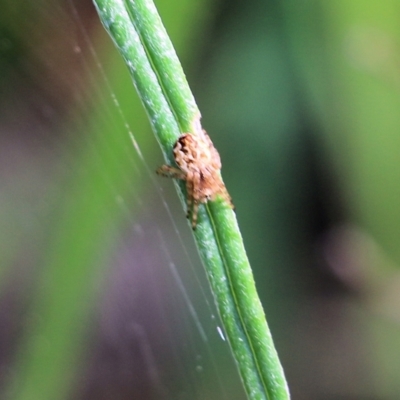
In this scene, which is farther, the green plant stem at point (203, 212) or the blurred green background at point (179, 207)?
the blurred green background at point (179, 207)

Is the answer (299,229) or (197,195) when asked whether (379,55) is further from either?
(197,195)

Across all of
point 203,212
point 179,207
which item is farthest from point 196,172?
point 179,207

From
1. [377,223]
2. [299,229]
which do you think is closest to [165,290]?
[299,229]

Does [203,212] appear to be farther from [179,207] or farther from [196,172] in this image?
[179,207]

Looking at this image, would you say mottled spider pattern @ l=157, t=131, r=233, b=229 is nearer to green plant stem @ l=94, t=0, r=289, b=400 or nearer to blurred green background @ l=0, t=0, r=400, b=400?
green plant stem @ l=94, t=0, r=289, b=400

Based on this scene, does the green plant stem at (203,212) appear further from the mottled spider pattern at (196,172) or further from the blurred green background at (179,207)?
the blurred green background at (179,207)

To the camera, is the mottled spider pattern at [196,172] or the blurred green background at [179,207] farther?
the blurred green background at [179,207]

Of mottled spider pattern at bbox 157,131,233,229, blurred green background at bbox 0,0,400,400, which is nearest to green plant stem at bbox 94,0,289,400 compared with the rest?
mottled spider pattern at bbox 157,131,233,229

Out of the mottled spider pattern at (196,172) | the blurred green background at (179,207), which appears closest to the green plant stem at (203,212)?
the mottled spider pattern at (196,172)
